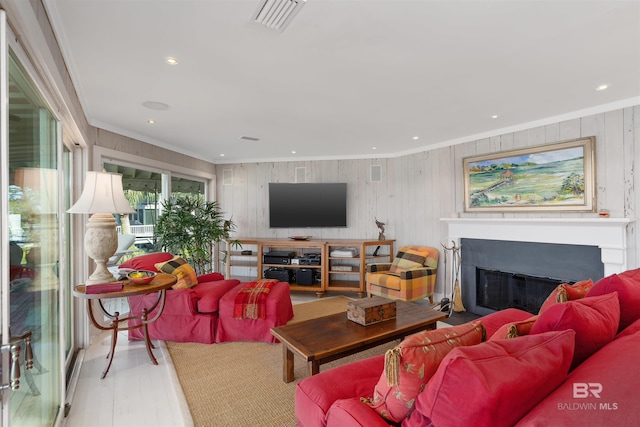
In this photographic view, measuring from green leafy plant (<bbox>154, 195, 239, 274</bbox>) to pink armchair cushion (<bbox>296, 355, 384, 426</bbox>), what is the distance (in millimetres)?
3313

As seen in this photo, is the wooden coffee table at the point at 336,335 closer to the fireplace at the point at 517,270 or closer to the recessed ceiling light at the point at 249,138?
the fireplace at the point at 517,270

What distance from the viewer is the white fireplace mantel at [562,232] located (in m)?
2.84

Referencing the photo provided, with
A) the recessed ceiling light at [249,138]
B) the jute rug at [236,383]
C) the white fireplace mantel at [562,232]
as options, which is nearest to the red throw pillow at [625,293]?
the white fireplace mantel at [562,232]

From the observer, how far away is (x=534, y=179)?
3.46m

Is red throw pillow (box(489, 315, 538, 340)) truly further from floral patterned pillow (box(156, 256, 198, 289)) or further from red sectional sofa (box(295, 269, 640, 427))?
floral patterned pillow (box(156, 256, 198, 289))

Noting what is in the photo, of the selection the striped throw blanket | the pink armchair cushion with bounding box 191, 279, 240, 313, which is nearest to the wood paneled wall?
the pink armchair cushion with bounding box 191, 279, 240, 313

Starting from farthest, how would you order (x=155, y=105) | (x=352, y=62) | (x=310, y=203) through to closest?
(x=310, y=203) < (x=155, y=105) < (x=352, y=62)

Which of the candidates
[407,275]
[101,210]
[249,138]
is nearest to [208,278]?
[101,210]

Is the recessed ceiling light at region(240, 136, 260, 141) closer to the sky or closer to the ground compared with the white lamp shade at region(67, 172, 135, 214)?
closer to the sky

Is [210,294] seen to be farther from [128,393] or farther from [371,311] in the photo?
[371,311]

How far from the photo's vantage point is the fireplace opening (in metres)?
3.48

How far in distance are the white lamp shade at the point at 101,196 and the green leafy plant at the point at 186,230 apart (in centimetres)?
190

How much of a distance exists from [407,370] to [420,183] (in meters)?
4.00

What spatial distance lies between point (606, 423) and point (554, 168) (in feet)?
10.8
